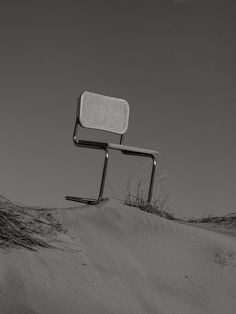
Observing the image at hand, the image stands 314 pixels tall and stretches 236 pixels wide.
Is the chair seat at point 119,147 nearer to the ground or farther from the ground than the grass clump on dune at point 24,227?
farther from the ground

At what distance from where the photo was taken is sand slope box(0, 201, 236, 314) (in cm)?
279

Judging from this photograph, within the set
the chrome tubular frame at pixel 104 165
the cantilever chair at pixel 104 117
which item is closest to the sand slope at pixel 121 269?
the chrome tubular frame at pixel 104 165

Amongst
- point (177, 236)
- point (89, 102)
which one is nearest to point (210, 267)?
point (177, 236)

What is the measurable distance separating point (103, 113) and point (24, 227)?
2509mm

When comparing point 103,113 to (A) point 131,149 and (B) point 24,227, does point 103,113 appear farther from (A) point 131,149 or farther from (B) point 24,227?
(B) point 24,227

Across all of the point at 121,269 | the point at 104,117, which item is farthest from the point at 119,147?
the point at 121,269

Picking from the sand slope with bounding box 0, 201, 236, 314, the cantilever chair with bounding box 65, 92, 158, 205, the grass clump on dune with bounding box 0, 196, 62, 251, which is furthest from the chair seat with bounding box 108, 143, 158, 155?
the grass clump on dune with bounding box 0, 196, 62, 251

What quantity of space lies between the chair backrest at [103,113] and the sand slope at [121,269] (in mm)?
1424

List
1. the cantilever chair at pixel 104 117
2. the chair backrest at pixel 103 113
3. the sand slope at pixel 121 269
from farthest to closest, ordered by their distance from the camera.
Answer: the chair backrest at pixel 103 113
the cantilever chair at pixel 104 117
the sand slope at pixel 121 269

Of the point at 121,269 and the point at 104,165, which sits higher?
the point at 104,165

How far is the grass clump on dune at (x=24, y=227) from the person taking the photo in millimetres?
3061

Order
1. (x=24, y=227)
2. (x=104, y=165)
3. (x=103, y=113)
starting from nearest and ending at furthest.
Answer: (x=24, y=227) < (x=104, y=165) < (x=103, y=113)

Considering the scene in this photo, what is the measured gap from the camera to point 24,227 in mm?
3215

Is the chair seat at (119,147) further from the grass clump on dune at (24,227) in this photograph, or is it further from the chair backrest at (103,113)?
the grass clump on dune at (24,227)
